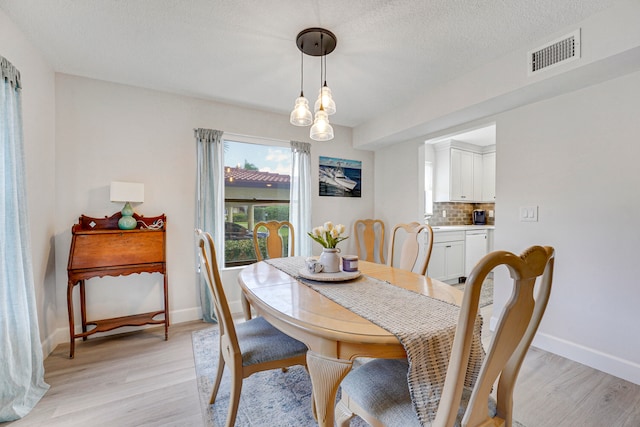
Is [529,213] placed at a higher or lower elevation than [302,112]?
lower

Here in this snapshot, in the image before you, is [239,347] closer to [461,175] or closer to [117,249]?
[117,249]

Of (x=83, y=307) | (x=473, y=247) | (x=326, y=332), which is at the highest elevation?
(x=326, y=332)

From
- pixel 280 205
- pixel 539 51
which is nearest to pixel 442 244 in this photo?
pixel 280 205

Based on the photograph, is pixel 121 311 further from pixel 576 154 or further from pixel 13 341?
pixel 576 154

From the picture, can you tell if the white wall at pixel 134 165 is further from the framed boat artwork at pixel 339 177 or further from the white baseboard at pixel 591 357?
the white baseboard at pixel 591 357

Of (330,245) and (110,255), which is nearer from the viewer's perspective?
(330,245)

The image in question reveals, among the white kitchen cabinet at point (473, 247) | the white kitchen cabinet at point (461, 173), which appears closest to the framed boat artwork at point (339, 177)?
the white kitchen cabinet at point (461, 173)

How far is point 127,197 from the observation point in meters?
2.68

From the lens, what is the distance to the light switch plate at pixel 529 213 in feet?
8.36

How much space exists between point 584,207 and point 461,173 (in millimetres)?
2871

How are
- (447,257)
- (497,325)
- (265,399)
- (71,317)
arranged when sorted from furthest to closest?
(447,257) < (71,317) < (265,399) < (497,325)

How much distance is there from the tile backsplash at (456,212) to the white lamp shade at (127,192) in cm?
433

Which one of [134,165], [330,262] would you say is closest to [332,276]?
[330,262]

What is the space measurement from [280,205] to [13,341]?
2581mm
